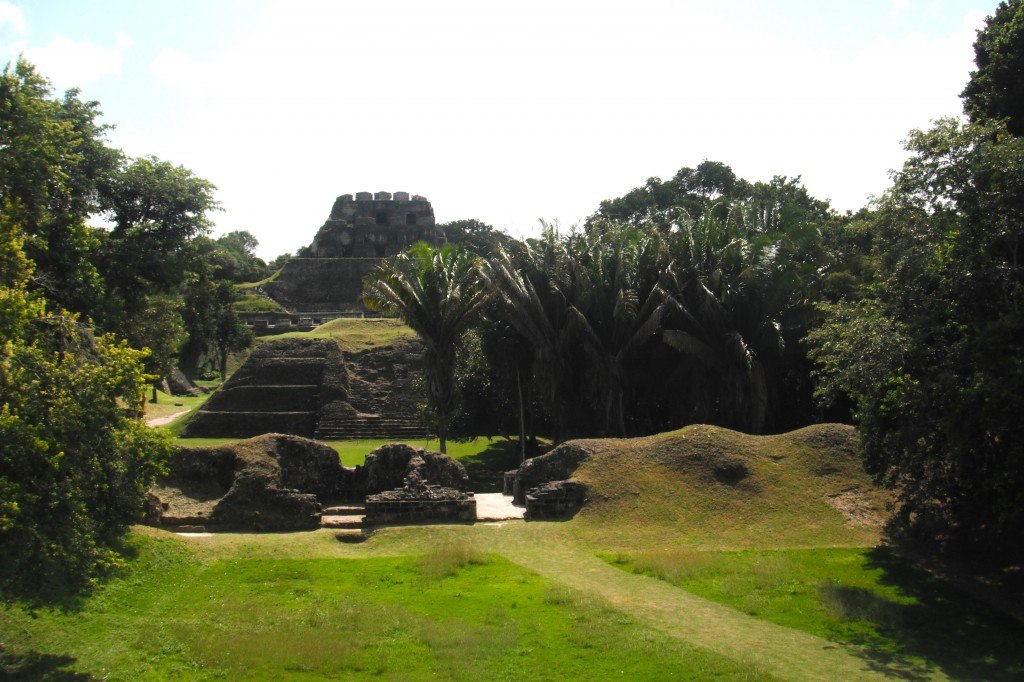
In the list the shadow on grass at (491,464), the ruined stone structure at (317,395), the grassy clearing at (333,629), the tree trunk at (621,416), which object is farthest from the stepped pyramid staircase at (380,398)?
the grassy clearing at (333,629)

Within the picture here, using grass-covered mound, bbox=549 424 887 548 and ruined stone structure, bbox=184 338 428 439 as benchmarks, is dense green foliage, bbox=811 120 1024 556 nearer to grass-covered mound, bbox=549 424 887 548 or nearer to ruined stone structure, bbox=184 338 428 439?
grass-covered mound, bbox=549 424 887 548

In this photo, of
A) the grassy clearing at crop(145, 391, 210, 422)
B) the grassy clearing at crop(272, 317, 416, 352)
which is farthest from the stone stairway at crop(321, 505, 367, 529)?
the grassy clearing at crop(272, 317, 416, 352)

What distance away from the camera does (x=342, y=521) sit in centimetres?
1593

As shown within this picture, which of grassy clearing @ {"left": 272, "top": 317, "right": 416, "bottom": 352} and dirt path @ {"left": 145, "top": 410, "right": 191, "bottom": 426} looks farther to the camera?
grassy clearing @ {"left": 272, "top": 317, "right": 416, "bottom": 352}

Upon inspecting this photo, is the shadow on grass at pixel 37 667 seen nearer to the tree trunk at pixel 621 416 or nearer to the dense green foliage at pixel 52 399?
the dense green foliage at pixel 52 399

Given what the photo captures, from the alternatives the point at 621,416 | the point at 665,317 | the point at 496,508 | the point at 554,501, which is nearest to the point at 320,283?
the point at 665,317

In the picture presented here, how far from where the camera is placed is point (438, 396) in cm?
2038

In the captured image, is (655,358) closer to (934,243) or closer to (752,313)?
(752,313)

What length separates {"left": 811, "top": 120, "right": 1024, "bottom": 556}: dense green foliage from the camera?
1102 cm

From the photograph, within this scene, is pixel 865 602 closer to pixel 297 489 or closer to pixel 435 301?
pixel 297 489

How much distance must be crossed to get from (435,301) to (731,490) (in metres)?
7.81

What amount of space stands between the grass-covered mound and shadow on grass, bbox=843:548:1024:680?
2.23 metres

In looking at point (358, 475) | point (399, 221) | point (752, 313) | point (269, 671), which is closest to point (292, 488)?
point (358, 475)

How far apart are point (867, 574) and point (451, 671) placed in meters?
6.90
